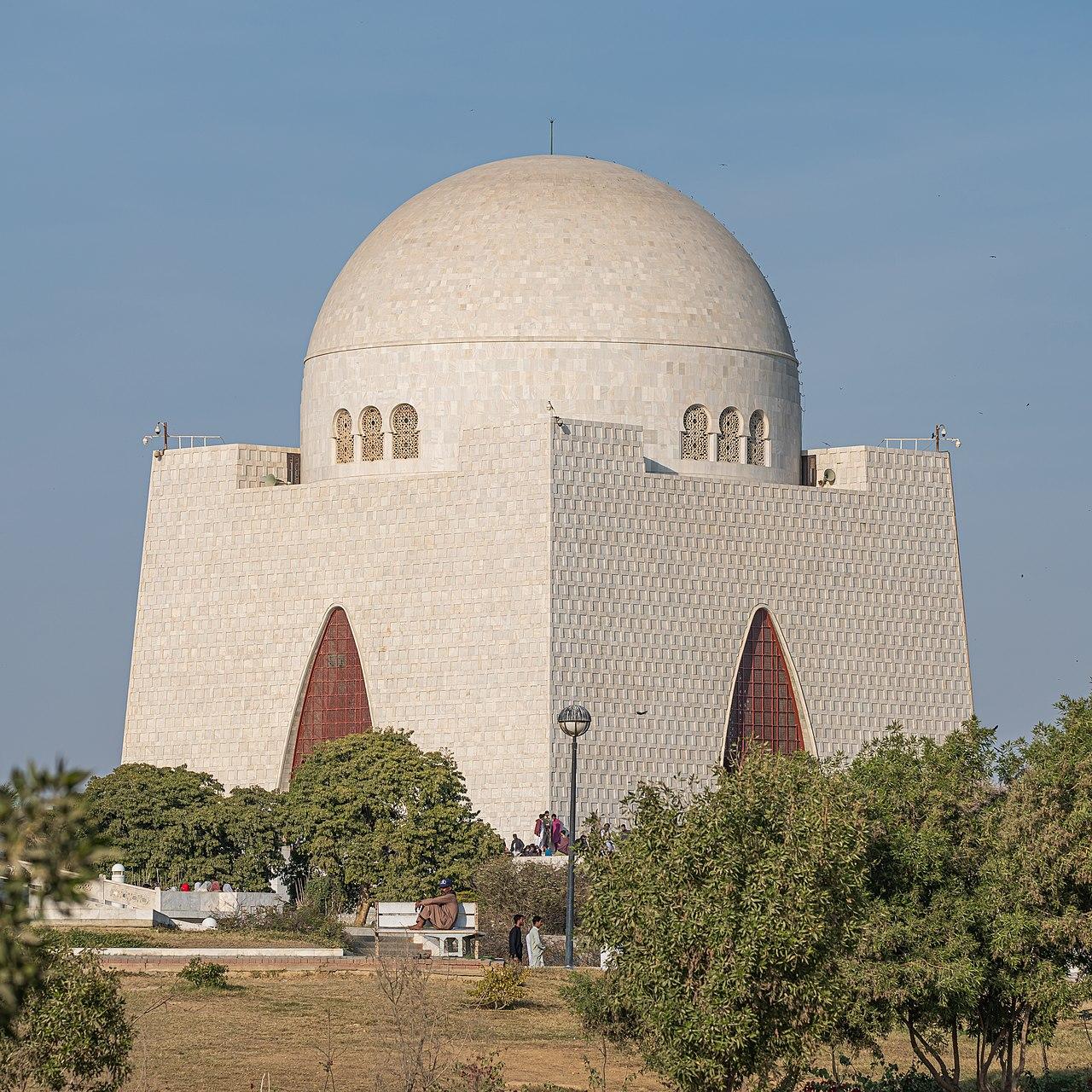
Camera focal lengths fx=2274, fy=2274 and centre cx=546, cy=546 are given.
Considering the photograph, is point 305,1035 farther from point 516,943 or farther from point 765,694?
point 765,694

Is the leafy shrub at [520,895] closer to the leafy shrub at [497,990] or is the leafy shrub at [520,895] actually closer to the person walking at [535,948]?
the person walking at [535,948]

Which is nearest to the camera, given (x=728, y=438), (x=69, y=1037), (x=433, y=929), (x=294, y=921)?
(x=69, y=1037)

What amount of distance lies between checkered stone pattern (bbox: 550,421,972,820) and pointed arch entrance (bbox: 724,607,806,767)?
209 mm

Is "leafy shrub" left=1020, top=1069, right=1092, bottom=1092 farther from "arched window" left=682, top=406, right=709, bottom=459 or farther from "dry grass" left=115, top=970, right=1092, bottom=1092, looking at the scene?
"arched window" left=682, top=406, right=709, bottom=459

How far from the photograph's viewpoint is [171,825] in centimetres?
3541

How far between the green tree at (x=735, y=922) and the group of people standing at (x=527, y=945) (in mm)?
9927

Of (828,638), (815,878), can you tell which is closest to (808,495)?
(828,638)

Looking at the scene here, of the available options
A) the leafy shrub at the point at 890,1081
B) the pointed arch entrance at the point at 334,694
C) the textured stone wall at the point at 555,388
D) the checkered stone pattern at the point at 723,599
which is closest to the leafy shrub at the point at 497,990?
the leafy shrub at the point at 890,1081

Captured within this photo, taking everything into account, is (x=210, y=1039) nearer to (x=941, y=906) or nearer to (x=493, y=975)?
(x=493, y=975)

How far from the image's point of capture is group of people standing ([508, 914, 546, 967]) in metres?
26.0

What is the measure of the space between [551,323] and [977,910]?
22960mm

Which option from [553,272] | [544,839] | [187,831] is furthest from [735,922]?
[553,272]

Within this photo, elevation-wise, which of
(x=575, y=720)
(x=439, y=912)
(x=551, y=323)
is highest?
(x=551, y=323)

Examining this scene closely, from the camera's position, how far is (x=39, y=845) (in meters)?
7.34
